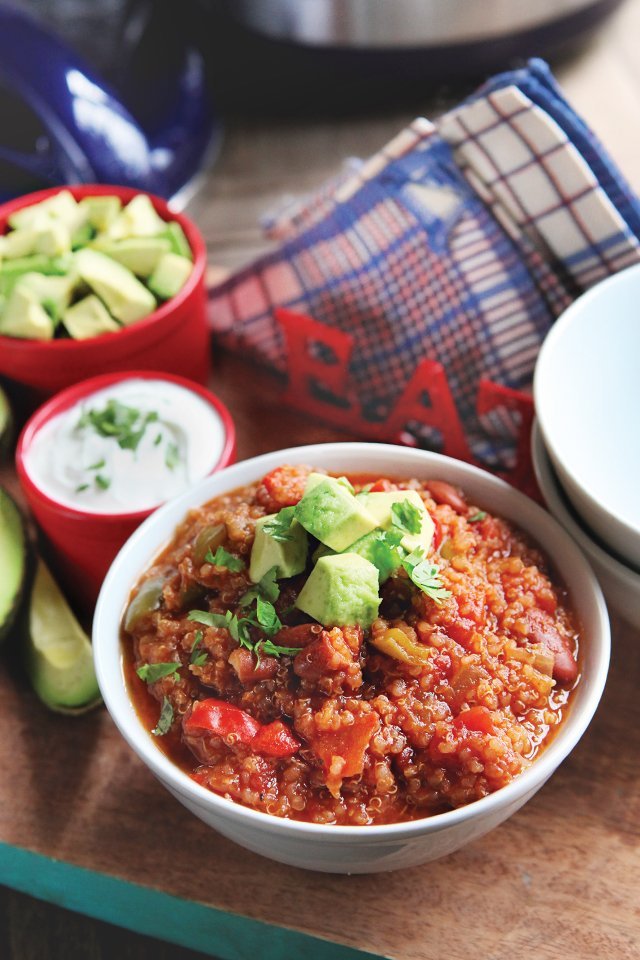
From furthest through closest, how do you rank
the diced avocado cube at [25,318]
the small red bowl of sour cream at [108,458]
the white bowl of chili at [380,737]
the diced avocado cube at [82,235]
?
the diced avocado cube at [82,235] → the diced avocado cube at [25,318] → the small red bowl of sour cream at [108,458] → the white bowl of chili at [380,737]

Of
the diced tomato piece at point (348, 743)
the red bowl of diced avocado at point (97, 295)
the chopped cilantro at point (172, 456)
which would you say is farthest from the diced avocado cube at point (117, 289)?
the diced tomato piece at point (348, 743)

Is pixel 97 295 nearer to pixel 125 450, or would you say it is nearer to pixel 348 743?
pixel 125 450

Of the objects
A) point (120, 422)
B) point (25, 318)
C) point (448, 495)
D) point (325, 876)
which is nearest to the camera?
point (325, 876)

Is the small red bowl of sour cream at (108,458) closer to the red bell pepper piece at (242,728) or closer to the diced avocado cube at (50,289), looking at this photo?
the diced avocado cube at (50,289)

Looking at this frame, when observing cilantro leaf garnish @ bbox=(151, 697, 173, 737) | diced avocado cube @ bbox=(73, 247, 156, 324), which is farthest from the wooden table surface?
diced avocado cube @ bbox=(73, 247, 156, 324)

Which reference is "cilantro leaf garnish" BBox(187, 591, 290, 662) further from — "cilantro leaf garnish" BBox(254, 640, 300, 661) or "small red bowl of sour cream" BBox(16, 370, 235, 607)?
"small red bowl of sour cream" BBox(16, 370, 235, 607)

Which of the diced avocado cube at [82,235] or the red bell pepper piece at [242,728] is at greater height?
the diced avocado cube at [82,235]

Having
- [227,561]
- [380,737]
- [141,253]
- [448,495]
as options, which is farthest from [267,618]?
[141,253]
